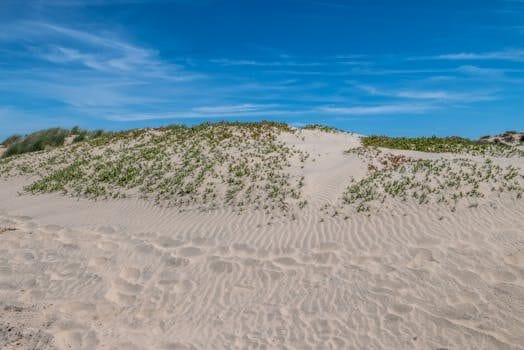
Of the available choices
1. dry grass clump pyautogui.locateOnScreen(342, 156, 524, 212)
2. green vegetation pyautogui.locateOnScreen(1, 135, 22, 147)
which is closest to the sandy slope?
dry grass clump pyautogui.locateOnScreen(342, 156, 524, 212)

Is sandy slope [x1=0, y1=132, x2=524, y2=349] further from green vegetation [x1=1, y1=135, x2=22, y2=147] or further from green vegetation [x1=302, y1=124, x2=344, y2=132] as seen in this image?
green vegetation [x1=1, y1=135, x2=22, y2=147]

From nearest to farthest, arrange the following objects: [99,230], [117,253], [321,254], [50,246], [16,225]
Result: [321,254] < [117,253] < [50,246] < [99,230] < [16,225]

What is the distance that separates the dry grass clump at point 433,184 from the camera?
14.6m

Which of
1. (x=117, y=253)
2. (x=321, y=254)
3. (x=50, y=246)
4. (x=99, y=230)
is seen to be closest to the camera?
(x=321, y=254)

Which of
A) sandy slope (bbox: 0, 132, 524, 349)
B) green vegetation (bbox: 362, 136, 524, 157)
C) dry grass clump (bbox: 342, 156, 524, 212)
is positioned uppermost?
green vegetation (bbox: 362, 136, 524, 157)

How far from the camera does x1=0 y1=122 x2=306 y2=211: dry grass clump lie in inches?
672

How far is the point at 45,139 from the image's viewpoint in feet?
123

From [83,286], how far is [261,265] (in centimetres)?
447

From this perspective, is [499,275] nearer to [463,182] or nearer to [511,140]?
[463,182]

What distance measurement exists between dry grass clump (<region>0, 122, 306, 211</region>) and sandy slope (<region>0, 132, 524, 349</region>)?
1453 millimetres

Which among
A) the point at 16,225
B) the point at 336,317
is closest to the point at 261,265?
the point at 336,317

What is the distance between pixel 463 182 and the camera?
50.9ft

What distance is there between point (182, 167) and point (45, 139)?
22672 millimetres

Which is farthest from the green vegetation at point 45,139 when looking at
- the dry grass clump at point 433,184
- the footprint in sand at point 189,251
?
the dry grass clump at point 433,184
